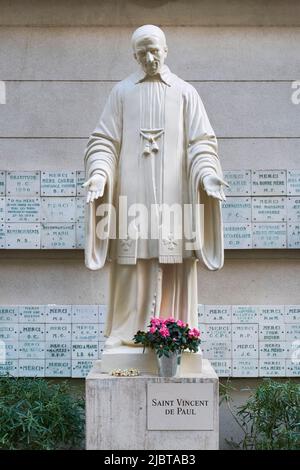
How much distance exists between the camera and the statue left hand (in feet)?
13.8

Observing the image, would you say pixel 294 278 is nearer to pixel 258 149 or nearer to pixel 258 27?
pixel 258 149

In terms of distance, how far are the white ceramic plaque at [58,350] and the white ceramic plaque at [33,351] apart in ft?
0.19

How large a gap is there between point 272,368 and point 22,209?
2.89 m

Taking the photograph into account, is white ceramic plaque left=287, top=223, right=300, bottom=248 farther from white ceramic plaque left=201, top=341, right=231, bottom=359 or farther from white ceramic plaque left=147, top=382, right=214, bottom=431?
white ceramic plaque left=147, top=382, right=214, bottom=431

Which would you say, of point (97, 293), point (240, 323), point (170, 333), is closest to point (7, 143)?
point (97, 293)

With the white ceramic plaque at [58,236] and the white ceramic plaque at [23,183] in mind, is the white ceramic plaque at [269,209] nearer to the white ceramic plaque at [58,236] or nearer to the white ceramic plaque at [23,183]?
the white ceramic plaque at [58,236]

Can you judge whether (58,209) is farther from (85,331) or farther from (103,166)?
(103,166)

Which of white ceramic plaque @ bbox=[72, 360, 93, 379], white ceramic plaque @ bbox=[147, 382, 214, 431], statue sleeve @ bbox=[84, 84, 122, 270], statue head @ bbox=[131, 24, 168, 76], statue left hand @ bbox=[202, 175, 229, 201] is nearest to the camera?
white ceramic plaque @ bbox=[147, 382, 214, 431]

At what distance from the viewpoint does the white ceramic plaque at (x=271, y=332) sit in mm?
6527

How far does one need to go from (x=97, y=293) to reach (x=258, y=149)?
7.05 feet

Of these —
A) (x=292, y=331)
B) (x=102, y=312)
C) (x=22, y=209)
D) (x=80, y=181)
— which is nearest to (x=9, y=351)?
(x=102, y=312)

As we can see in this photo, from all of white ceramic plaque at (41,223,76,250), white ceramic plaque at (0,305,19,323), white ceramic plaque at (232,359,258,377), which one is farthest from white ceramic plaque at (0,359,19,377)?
white ceramic plaque at (232,359,258,377)

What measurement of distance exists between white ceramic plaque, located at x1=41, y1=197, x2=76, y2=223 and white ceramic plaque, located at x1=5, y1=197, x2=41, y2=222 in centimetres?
7

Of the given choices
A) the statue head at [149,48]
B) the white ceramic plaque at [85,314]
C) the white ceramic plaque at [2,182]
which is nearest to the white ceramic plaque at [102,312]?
the white ceramic plaque at [85,314]
